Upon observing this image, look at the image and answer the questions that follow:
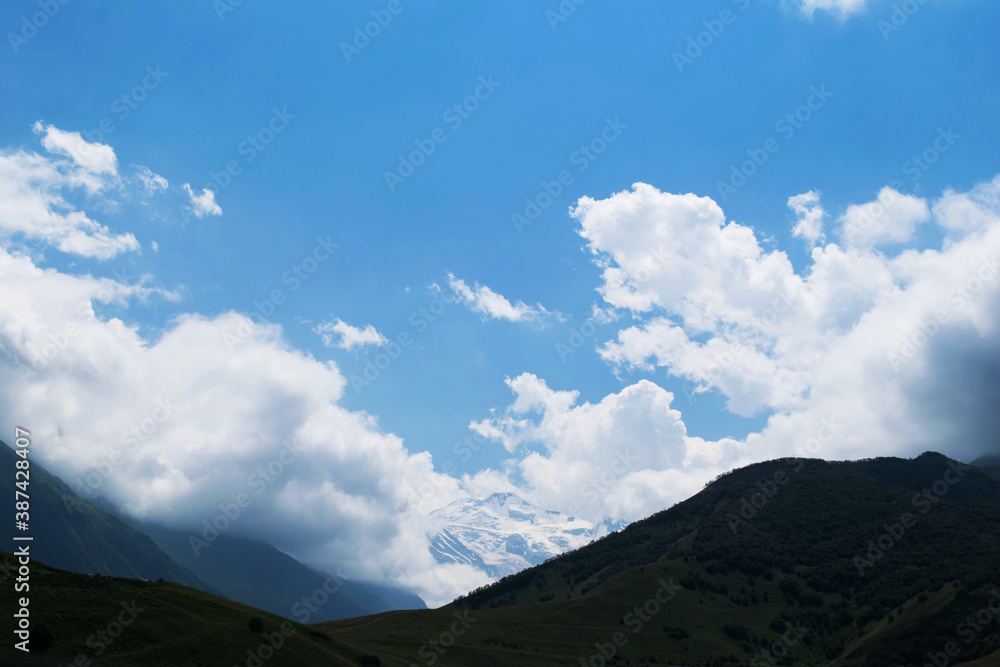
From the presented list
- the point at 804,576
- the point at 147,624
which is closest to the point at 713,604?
the point at 804,576

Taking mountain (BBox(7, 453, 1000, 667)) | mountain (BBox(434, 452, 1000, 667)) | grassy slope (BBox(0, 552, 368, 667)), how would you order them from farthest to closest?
mountain (BBox(434, 452, 1000, 667)) → mountain (BBox(7, 453, 1000, 667)) → grassy slope (BBox(0, 552, 368, 667))

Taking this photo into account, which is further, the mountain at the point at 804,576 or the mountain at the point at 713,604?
the mountain at the point at 804,576

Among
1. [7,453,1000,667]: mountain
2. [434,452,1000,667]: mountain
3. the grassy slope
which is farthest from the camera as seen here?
[434,452,1000,667]: mountain

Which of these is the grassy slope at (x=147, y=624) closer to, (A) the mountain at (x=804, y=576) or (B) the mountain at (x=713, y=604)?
(B) the mountain at (x=713, y=604)

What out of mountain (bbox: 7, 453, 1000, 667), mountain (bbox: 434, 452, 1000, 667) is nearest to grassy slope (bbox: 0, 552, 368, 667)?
mountain (bbox: 7, 453, 1000, 667)

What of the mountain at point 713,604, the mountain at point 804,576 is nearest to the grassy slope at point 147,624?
the mountain at point 713,604

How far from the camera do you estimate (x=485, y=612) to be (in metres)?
122

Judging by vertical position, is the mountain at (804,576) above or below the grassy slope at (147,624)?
above

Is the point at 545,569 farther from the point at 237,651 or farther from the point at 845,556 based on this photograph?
the point at 237,651

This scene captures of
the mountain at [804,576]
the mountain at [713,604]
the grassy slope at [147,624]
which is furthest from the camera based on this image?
the mountain at [804,576]

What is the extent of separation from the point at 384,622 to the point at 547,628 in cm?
2769

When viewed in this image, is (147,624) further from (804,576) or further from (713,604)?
(804,576)

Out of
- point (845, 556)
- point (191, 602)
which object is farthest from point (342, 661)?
point (845, 556)

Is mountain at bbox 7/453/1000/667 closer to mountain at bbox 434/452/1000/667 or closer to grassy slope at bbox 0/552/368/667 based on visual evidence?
grassy slope at bbox 0/552/368/667
